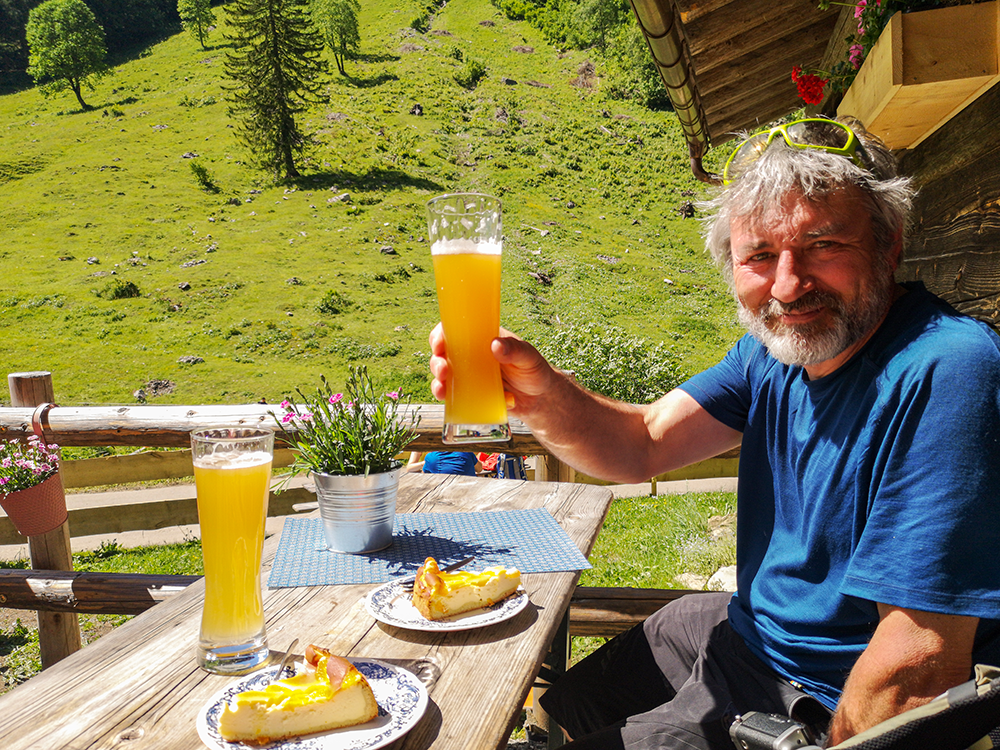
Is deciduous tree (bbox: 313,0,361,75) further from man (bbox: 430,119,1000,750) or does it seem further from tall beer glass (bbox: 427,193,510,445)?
tall beer glass (bbox: 427,193,510,445)

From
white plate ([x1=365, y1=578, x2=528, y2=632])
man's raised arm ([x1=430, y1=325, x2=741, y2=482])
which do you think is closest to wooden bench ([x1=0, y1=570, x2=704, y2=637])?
man's raised arm ([x1=430, y1=325, x2=741, y2=482])

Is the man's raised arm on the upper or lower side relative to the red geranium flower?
lower

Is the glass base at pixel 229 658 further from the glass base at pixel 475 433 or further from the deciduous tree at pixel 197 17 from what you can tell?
the deciduous tree at pixel 197 17

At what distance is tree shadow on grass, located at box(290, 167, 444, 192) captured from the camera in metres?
40.0

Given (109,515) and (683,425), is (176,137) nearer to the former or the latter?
(109,515)

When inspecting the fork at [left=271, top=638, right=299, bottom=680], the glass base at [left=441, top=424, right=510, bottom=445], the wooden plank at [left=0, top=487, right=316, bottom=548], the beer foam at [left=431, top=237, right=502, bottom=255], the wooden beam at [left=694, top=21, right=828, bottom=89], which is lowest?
the wooden plank at [left=0, top=487, right=316, bottom=548]

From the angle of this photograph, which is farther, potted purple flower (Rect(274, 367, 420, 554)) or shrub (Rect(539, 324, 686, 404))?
shrub (Rect(539, 324, 686, 404))

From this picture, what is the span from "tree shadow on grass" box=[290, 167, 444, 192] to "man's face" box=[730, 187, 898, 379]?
39.6 meters

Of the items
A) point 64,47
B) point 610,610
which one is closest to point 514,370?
point 610,610

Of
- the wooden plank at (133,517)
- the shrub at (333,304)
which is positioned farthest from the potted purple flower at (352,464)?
the shrub at (333,304)

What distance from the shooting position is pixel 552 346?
11820 mm

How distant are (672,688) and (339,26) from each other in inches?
2554

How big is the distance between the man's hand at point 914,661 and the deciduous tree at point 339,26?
62368 millimetres

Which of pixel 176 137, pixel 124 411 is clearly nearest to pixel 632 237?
pixel 176 137
